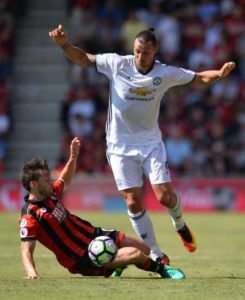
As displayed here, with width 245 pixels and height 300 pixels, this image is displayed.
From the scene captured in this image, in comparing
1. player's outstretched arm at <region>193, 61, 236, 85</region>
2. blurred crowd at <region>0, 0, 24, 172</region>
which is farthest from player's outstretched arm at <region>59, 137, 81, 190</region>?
blurred crowd at <region>0, 0, 24, 172</region>

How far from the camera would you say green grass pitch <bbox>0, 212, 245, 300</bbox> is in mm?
8680

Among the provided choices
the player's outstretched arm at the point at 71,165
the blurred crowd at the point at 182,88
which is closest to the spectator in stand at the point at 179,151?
the blurred crowd at the point at 182,88

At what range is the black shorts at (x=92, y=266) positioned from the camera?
977 centimetres

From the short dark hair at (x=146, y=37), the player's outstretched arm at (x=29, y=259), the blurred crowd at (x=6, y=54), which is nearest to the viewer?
the player's outstretched arm at (x=29, y=259)

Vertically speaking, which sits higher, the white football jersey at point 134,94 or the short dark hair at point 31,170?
the white football jersey at point 134,94

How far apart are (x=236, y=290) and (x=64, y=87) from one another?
57.6ft

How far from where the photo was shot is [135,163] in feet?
36.1

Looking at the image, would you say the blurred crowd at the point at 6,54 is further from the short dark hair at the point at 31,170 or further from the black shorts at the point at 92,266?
the short dark hair at the point at 31,170

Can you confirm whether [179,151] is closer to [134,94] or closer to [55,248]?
[134,94]

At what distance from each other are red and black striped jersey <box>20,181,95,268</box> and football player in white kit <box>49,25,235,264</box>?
1207 mm

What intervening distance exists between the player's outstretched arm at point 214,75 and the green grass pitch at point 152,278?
6.88 feet

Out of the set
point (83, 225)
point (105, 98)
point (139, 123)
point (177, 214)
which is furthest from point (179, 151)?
point (83, 225)

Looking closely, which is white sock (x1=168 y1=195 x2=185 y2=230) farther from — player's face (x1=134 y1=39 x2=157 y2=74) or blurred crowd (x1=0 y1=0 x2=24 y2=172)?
blurred crowd (x1=0 y1=0 x2=24 y2=172)

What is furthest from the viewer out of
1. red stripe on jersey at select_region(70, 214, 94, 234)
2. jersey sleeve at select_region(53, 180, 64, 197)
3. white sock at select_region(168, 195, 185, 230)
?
white sock at select_region(168, 195, 185, 230)
